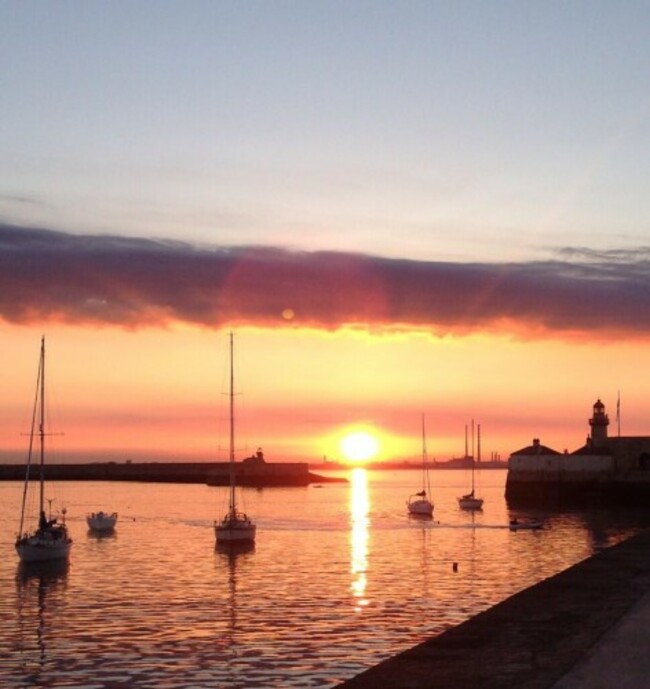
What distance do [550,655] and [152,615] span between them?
80.3 feet

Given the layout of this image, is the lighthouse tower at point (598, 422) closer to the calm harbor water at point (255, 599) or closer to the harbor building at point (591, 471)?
the harbor building at point (591, 471)

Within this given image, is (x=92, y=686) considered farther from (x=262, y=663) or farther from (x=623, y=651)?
(x=623, y=651)

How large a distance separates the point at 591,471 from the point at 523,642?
108 meters

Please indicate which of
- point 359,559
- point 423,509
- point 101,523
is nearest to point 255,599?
point 359,559

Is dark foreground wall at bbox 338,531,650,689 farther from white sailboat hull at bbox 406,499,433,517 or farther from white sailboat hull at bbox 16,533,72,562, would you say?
white sailboat hull at bbox 406,499,433,517

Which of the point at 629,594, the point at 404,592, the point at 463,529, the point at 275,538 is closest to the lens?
the point at 629,594

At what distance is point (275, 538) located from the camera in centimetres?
9156

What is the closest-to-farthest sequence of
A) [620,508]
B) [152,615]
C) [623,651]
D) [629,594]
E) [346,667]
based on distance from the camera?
[623,651] → [629,594] → [346,667] → [152,615] → [620,508]

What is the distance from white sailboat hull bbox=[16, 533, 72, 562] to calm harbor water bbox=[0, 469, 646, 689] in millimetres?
1032

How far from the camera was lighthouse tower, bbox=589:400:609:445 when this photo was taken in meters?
129

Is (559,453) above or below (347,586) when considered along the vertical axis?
above

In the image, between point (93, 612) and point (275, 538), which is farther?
point (275, 538)

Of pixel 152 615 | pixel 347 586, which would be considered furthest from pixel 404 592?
pixel 152 615

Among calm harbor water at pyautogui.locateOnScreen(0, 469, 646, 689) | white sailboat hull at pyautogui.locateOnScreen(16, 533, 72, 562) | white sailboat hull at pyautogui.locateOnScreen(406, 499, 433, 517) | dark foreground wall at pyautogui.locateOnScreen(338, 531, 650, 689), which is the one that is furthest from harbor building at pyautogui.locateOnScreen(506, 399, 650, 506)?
dark foreground wall at pyautogui.locateOnScreen(338, 531, 650, 689)
